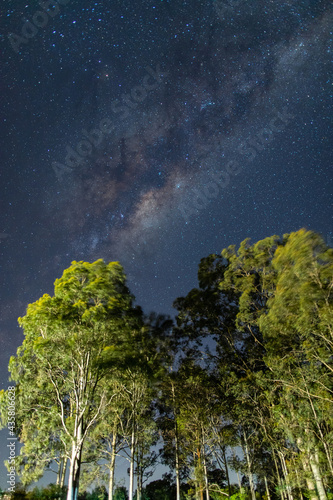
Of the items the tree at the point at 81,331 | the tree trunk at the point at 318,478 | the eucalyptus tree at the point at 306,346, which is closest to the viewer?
the tree at the point at 81,331

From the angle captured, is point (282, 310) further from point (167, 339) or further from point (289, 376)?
point (167, 339)

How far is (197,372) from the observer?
22391 millimetres

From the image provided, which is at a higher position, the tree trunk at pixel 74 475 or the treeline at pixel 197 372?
the treeline at pixel 197 372

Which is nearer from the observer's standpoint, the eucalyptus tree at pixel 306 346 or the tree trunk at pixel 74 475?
the tree trunk at pixel 74 475

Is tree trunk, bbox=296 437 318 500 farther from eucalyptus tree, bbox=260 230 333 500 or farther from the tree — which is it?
the tree

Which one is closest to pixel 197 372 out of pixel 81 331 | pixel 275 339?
pixel 275 339

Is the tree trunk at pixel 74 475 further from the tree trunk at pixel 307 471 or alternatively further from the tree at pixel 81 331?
the tree trunk at pixel 307 471

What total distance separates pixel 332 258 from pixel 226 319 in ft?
34.8

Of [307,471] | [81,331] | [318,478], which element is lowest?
[318,478]

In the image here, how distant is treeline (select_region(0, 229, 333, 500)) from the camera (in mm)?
11617

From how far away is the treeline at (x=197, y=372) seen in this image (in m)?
11.6

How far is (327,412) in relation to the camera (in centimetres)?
1544

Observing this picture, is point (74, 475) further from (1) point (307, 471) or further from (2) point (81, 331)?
(1) point (307, 471)

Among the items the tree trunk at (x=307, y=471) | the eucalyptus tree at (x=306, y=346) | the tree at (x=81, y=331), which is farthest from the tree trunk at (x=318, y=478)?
the tree at (x=81, y=331)
